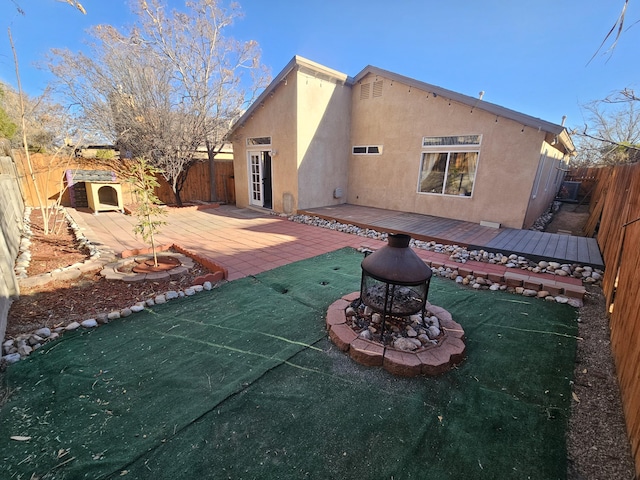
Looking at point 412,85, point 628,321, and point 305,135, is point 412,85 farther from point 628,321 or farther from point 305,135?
point 628,321

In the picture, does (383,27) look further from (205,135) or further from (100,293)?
(100,293)

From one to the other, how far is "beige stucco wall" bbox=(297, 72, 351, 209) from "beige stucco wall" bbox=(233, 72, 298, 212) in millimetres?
214

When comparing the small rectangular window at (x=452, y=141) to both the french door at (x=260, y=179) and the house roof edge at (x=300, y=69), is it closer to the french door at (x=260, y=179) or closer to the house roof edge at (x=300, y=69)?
the house roof edge at (x=300, y=69)

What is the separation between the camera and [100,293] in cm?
353

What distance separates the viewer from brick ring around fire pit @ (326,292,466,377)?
7.54 ft

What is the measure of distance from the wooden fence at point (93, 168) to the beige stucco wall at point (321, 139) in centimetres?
463

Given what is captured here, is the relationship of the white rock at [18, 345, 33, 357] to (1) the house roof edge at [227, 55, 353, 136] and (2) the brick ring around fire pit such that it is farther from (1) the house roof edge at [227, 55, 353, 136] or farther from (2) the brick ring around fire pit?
(1) the house roof edge at [227, 55, 353, 136]

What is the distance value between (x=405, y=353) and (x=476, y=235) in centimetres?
481

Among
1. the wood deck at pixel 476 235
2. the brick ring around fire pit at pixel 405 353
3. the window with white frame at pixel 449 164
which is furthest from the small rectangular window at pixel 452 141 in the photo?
the brick ring around fire pit at pixel 405 353

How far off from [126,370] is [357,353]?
1.98 m

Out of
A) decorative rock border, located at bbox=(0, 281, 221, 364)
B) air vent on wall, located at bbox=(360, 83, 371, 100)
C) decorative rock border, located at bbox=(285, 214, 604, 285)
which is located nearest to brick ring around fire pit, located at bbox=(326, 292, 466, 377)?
decorative rock border, located at bbox=(0, 281, 221, 364)

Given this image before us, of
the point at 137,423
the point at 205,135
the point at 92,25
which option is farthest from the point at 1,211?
the point at 92,25

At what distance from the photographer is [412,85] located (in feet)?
25.5

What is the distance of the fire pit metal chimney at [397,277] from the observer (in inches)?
96.1
